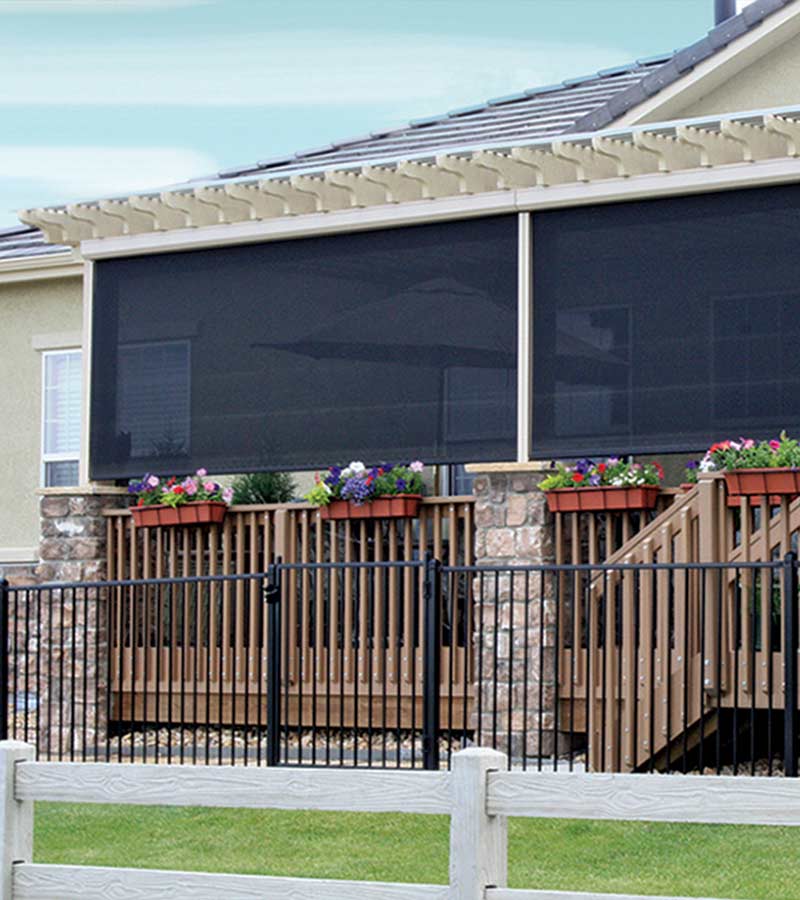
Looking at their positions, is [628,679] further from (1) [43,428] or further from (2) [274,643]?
(1) [43,428]

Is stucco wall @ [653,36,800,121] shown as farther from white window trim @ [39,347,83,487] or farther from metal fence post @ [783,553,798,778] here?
white window trim @ [39,347,83,487]

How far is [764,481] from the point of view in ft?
39.2

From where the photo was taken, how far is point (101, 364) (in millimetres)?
15367

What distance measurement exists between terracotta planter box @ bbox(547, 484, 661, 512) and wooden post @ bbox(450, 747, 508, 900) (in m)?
6.45

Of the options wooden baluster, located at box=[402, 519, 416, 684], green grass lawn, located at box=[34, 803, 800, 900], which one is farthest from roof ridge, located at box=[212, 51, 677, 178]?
green grass lawn, located at box=[34, 803, 800, 900]

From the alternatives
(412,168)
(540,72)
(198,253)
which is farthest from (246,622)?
(540,72)

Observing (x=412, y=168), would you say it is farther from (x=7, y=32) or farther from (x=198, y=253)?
(x=7, y=32)

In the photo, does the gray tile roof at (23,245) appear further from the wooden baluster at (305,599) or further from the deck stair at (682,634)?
the deck stair at (682,634)

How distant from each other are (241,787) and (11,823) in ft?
3.20

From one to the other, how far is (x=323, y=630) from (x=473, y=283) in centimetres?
296

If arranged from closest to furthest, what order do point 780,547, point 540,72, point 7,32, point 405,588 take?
point 780,547 → point 405,588 → point 7,32 → point 540,72

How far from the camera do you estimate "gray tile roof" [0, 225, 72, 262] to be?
62.3 feet

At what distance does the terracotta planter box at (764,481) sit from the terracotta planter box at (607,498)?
2.87 feet

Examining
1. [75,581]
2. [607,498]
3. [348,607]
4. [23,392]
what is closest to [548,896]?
[607,498]
